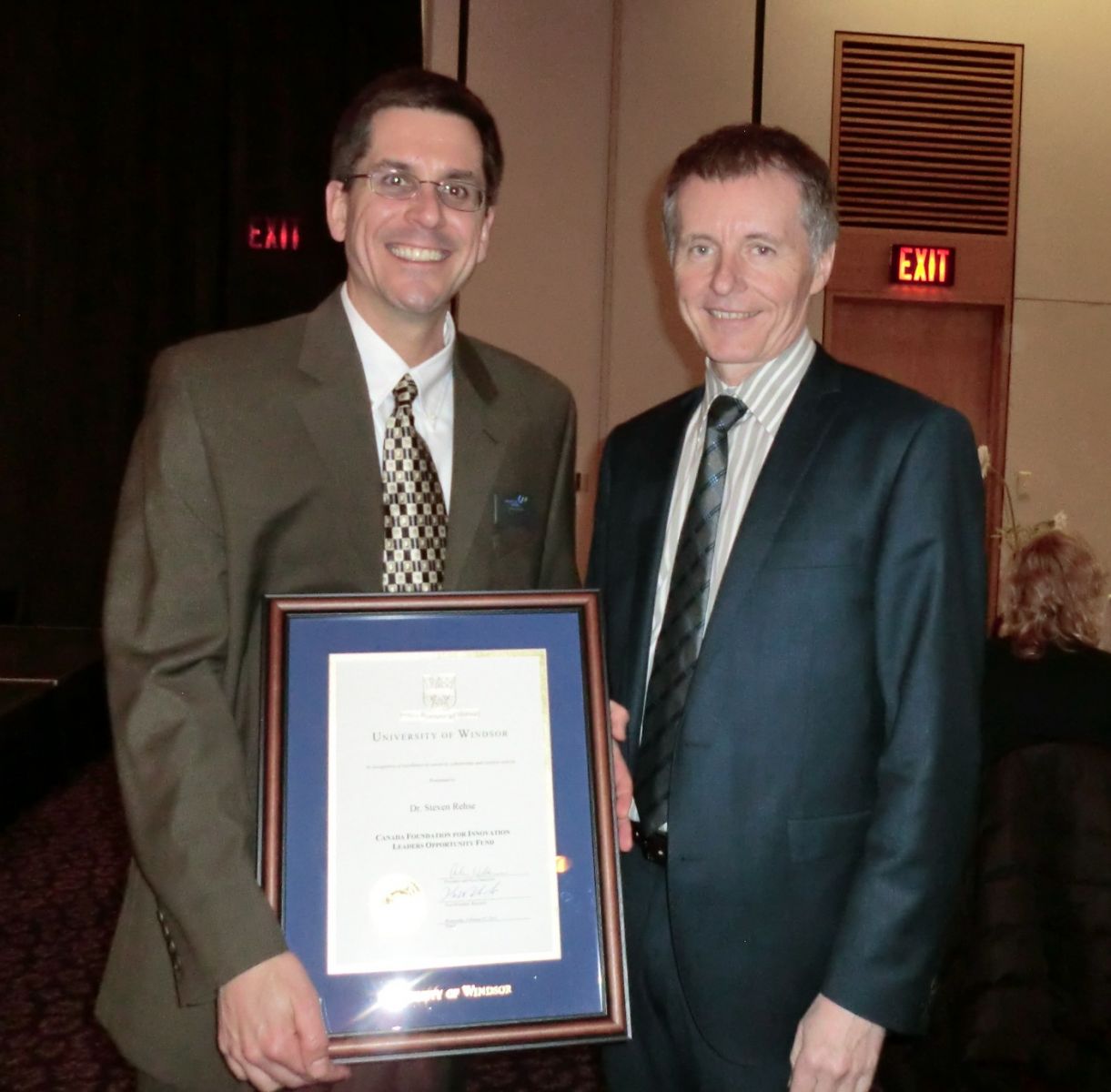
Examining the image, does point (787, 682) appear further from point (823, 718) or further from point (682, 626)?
point (682, 626)

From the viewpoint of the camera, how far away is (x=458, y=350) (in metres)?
1.72

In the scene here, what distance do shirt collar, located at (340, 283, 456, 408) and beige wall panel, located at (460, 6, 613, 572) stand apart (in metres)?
5.11

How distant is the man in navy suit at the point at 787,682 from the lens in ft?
4.63

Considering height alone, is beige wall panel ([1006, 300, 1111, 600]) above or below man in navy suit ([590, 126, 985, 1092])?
above

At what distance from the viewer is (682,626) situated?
1609 millimetres

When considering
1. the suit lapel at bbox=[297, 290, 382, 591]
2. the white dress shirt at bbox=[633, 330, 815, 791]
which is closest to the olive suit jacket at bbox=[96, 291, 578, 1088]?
the suit lapel at bbox=[297, 290, 382, 591]

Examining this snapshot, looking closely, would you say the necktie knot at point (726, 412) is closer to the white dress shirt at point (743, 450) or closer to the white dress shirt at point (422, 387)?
the white dress shirt at point (743, 450)

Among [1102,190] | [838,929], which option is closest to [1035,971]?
[838,929]

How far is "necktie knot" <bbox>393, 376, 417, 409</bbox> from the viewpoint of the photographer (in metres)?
1.59

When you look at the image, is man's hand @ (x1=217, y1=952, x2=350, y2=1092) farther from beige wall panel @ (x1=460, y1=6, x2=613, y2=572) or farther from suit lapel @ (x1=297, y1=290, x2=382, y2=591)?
beige wall panel @ (x1=460, y1=6, x2=613, y2=572)

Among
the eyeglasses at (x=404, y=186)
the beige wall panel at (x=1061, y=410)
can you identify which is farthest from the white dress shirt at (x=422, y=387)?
the beige wall panel at (x=1061, y=410)

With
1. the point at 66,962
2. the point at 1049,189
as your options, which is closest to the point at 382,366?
the point at 66,962

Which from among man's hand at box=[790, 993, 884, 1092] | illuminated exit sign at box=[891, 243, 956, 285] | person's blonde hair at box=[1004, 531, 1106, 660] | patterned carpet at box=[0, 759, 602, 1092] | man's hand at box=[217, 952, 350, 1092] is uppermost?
illuminated exit sign at box=[891, 243, 956, 285]

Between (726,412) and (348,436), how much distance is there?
54 cm
